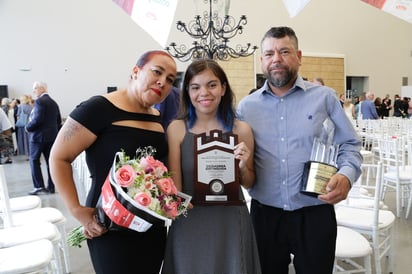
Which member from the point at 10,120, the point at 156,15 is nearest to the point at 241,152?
the point at 156,15

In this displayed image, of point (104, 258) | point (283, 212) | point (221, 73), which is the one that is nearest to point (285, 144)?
point (283, 212)

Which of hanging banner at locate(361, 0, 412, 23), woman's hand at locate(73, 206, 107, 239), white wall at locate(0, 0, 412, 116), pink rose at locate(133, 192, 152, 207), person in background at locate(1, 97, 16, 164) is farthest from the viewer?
white wall at locate(0, 0, 412, 116)

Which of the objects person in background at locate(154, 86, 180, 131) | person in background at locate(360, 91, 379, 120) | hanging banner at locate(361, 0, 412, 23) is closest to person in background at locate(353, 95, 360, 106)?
person in background at locate(360, 91, 379, 120)

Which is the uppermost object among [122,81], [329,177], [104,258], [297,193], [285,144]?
[122,81]

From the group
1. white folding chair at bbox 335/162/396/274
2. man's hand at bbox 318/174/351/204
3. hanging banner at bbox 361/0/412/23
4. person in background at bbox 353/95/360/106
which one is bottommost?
white folding chair at bbox 335/162/396/274

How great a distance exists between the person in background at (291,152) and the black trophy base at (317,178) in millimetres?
156

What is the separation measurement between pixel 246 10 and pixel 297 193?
13678mm

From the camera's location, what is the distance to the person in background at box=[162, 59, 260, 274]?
1402 millimetres

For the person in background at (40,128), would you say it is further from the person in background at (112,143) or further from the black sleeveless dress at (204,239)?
the black sleeveless dress at (204,239)

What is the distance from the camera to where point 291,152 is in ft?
5.21

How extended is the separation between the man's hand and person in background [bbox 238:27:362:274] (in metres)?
0.11

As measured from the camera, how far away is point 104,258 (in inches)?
54.1

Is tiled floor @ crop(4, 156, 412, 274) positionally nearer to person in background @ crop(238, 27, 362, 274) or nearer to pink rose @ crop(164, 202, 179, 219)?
person in background @ crop(238, 27, 362, 274)

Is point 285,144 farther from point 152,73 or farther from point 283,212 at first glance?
point 152,73
